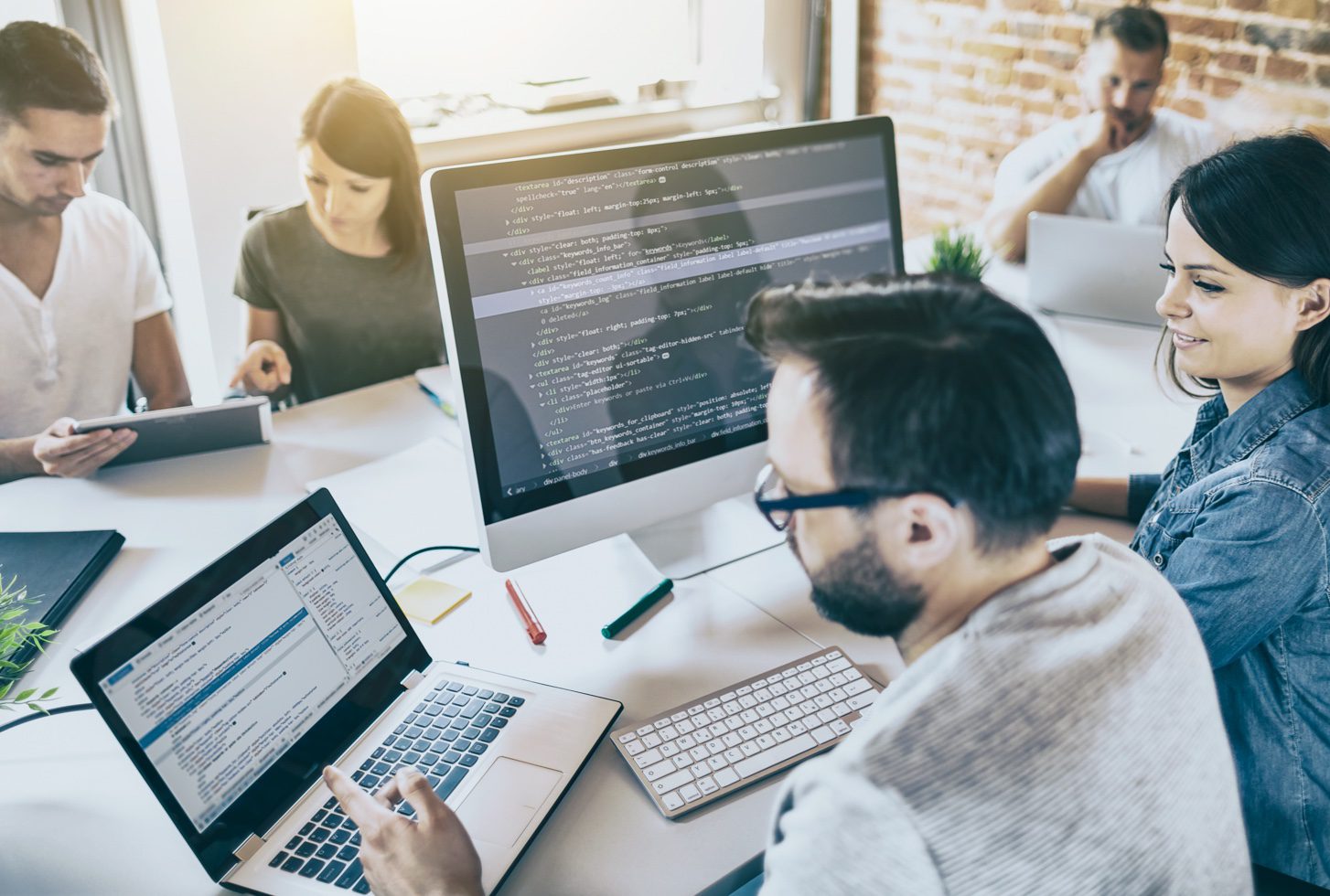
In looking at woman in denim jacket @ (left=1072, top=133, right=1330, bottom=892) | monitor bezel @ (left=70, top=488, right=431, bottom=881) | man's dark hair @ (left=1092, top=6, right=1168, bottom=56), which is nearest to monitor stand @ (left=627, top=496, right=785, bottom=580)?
monitor bezel @ (left=70, top=488, right=431, bottom=881)

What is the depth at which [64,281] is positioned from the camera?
1.84 m

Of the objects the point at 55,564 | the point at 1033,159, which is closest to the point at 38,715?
the point at 55,564

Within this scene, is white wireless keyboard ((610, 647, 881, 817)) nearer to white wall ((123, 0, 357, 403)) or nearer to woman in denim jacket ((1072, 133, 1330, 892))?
woman in denim jacket ((1072, 133, 1330, 892))

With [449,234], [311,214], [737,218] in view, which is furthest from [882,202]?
[311,214]

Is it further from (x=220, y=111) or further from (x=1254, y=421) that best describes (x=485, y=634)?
(x=220, y=111)

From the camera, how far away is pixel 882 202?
133 cm

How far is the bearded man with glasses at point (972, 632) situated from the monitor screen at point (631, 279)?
1.24 ft

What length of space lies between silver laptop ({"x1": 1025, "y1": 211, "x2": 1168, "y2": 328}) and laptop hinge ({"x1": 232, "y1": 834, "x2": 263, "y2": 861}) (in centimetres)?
175

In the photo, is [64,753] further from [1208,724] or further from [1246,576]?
[1246,576]

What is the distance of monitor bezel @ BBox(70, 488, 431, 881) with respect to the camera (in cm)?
80

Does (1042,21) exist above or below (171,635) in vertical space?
above

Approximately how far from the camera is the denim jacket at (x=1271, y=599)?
40.7 inches

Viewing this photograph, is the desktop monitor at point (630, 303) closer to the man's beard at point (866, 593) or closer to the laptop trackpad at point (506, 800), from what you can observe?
the laptop trackpad at point (506, 800)

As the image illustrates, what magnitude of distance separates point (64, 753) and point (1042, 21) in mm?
2983
